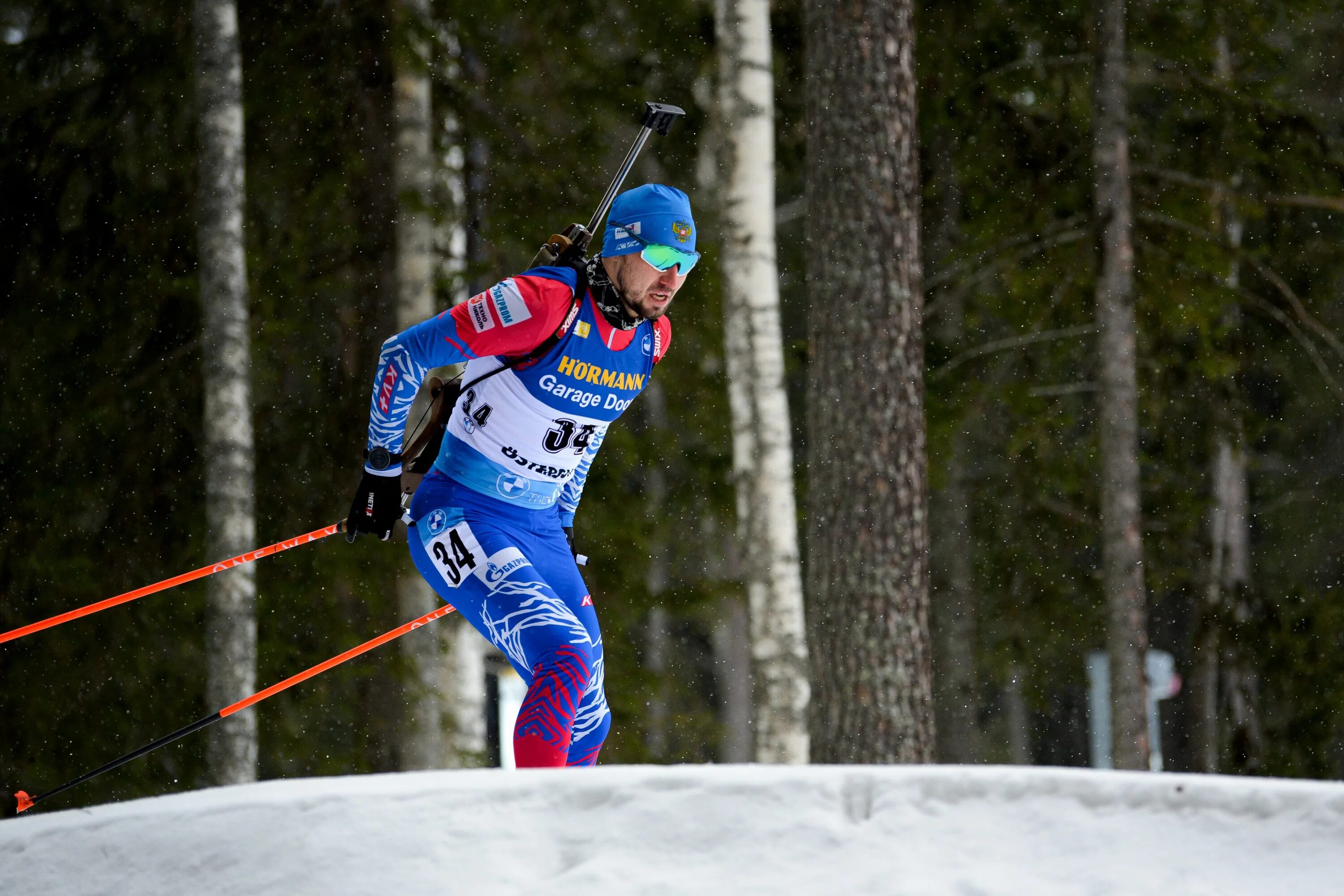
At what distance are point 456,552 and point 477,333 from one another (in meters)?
0.63

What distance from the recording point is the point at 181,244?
8219 mm

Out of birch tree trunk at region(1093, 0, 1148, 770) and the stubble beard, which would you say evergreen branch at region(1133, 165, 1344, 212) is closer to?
birch tree trunk at region(1093, 0, 1148, 770)

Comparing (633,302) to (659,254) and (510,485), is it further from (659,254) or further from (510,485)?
(510,485)

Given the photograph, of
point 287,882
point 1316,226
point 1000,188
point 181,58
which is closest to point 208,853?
point 287,882

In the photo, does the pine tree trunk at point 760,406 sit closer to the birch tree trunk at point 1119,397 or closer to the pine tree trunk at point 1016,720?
the birch tree trunk at point 1119,397

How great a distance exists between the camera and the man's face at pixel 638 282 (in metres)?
4.17

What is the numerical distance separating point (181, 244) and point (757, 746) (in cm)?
438

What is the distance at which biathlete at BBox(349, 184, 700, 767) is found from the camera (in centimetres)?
396

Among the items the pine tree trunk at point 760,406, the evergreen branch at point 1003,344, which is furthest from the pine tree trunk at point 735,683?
the pine tree trunk at point 760,406

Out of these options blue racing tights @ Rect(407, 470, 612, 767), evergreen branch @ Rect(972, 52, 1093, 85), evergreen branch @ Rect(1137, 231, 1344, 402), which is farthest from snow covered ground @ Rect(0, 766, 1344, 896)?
evergreen branch @ Rect(972, 52, 1093, 85)

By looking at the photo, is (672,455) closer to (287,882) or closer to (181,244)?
(181,244)

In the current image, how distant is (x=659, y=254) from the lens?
13.6 ft

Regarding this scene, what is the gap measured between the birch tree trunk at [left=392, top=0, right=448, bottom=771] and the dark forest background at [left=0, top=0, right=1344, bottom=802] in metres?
0.17

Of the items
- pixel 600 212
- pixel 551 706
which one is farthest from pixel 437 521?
pixel 600 212
